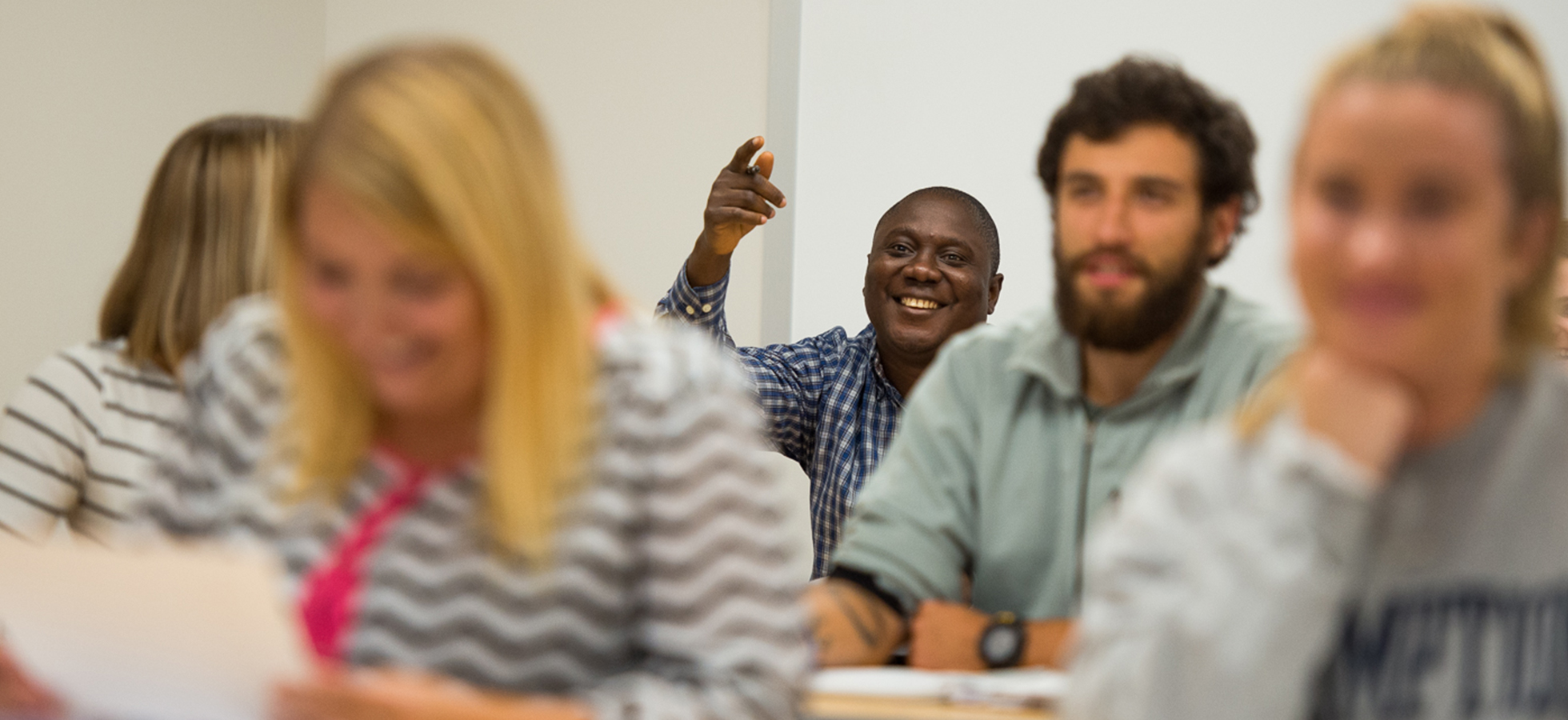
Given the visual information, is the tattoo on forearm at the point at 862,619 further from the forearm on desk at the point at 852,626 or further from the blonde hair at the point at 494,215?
the blonde hair at the point at 494,215

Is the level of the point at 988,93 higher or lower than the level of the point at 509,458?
higher

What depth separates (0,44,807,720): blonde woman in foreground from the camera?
38.0 inches

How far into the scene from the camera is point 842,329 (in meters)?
3.11

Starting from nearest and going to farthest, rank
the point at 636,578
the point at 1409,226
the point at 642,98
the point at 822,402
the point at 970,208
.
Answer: the point at 1409,226, the point at 636,578, the point at 822,402, the point at 970,208, the point at 642,98

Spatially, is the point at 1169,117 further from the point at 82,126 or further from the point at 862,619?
the point at 82,126

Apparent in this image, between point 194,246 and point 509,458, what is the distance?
1.01 m

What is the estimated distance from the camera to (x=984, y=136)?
332 cm

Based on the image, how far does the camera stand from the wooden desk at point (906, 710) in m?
1.17

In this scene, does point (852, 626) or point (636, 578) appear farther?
point (852, 626)

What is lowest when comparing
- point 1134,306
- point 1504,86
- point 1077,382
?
point 1077,382

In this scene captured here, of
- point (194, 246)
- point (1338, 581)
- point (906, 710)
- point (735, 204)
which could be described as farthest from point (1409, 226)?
point (735, 204)

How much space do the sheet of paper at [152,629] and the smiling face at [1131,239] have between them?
1.13 m

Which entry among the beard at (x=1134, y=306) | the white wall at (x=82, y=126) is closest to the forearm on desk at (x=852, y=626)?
the beard at (x=1134, y=306)

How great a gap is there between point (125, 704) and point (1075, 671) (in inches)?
26.9
